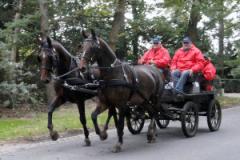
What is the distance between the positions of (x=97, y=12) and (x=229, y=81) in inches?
805

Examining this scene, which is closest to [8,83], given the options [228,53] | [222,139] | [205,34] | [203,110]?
[203,110]

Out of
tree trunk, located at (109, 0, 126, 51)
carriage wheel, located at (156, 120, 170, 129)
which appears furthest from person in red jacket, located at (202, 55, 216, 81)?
tree trunk, located at (109, 0, 126, 51)

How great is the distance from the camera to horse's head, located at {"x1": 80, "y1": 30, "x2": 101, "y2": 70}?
937 cm

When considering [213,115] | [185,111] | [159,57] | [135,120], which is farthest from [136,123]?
[213,115]

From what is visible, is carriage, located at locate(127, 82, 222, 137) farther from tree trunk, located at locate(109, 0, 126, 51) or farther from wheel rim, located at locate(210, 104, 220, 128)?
tree trunk, located at locate(109, 0, 126, 51)

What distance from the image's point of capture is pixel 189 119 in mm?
11867

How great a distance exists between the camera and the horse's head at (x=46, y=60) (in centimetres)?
984

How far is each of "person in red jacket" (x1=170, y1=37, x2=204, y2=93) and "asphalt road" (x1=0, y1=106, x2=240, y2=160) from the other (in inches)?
53.1

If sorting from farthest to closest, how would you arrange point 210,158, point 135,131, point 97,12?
point 97,12, point 135,131, point 210,158

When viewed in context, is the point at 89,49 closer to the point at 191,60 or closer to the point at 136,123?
the point at 136,123

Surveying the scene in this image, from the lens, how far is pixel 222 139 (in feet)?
37.4

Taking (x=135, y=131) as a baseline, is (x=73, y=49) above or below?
above

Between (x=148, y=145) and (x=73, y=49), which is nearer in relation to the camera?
(x=148, y=145)

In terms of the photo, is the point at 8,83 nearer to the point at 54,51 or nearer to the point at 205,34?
the point at 54,51
